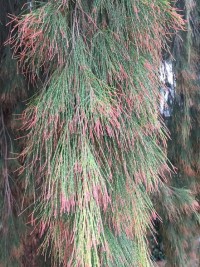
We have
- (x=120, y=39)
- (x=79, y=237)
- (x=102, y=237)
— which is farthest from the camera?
(x=120, y=39)

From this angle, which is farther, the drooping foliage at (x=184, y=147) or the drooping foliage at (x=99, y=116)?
A: the drooping foliage at (x=184, y=147)

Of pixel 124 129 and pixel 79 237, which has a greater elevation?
pixel 124 129

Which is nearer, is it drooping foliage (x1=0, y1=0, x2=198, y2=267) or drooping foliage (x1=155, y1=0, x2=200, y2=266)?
drooping foliage (x1=0, y1=0, x2=198, y2=267)

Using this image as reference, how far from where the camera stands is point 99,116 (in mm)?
1025

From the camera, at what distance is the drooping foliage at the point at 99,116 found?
3.32ft

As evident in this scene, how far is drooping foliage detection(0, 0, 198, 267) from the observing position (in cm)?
101

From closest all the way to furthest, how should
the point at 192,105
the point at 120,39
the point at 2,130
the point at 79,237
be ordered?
the point at 79,237 < the point at 120,39 < the point at 2,130 < the point at 192,105

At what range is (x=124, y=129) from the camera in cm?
111

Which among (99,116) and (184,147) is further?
(184,147)

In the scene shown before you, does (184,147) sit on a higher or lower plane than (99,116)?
lower

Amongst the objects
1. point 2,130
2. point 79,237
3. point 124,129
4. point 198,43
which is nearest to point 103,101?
point 124,129

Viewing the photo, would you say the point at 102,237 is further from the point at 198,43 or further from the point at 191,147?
the point at 198,43

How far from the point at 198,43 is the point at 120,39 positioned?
1401mm

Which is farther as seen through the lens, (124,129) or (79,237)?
(124,129)
